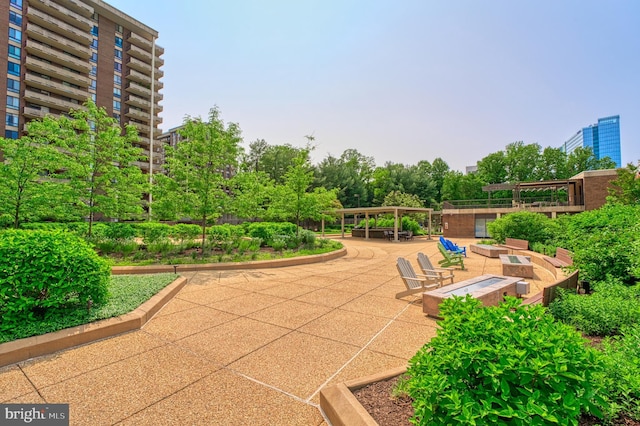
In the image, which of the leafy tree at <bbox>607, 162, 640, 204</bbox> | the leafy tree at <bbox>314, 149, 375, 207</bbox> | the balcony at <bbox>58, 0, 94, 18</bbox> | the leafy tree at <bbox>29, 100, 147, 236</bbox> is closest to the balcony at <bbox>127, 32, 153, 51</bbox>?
the balcony at <bbox>58, 0, 94, 18</bbox>

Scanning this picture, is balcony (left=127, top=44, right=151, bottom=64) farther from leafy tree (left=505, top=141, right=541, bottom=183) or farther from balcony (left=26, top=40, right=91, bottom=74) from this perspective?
leafy tree (left=505, top=141, right=541, bottom=183)

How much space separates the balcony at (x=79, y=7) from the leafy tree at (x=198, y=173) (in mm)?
52990

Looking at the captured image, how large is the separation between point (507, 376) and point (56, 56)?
60118 millimetres

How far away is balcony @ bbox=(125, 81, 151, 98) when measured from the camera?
51.6m

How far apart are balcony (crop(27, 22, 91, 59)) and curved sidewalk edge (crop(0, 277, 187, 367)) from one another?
2238 inches

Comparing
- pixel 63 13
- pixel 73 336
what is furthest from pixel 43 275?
pixel 63 13

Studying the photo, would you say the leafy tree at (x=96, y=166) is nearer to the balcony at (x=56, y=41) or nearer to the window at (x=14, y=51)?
the window at (x=14, y=51)

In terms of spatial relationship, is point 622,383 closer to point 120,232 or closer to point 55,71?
point 120,232

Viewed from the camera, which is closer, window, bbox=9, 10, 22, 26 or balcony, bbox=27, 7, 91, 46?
window, bbox=9, 10, 22, 26

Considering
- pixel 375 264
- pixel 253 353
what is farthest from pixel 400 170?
pixel 253 353

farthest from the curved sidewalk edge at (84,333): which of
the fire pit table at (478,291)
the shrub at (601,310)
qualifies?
the shrub at (601,310)

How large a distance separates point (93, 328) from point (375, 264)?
29.7 ft

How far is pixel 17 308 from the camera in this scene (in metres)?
3.92

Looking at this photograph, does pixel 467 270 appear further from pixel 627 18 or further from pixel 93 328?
pixel 93 328
